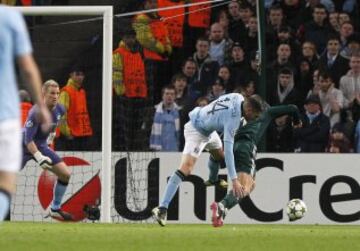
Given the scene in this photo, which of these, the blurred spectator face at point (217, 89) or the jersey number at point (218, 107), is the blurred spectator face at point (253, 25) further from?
the jersey number at point (218, 107)

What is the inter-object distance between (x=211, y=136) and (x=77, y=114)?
2.81 m

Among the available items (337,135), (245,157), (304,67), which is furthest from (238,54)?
(245,157)

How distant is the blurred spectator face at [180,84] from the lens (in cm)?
1794

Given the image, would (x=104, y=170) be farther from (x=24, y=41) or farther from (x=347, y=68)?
(x=24, y=41)

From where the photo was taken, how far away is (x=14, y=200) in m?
16.9

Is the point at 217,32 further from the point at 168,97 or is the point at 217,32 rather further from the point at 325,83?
the point at 325,83

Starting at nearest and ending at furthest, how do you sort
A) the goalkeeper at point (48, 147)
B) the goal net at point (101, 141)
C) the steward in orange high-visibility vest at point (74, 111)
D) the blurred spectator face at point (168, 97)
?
the goalkeeper at point (48, 147) < the goal net at point (101, 141) < the steward in orange high-visibility vest at point (74, 111) < the blurred spectator face at point (168, 97)

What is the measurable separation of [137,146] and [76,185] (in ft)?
3.62

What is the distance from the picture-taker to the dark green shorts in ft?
47.9

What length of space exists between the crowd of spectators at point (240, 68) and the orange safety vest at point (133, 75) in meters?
0.01

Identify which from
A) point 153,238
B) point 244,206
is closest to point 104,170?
point 244,206

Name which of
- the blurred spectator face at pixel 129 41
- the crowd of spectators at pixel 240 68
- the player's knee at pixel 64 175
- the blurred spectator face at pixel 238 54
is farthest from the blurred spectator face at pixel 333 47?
the player's knee at pixel 64 175

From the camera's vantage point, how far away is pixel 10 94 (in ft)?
21.7

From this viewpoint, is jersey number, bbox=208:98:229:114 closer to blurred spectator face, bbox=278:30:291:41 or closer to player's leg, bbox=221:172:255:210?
player's leg, bbox=221:172:255:210
